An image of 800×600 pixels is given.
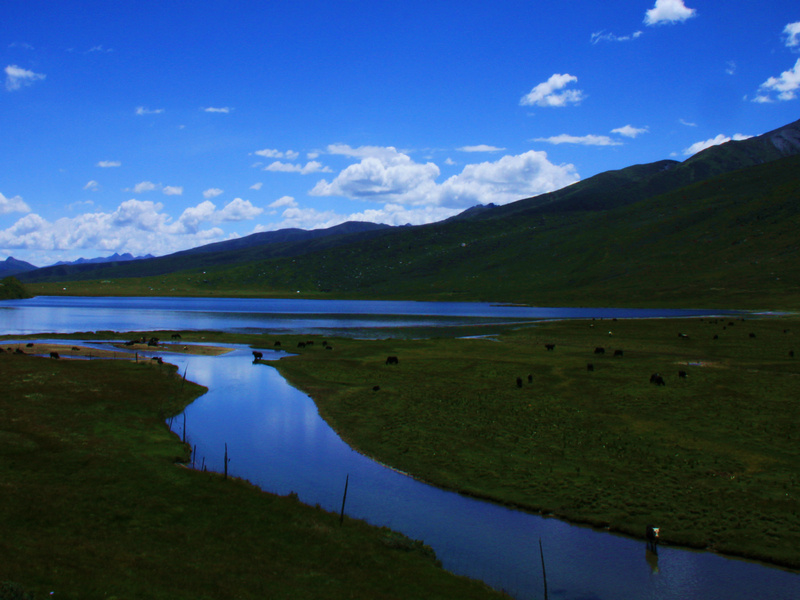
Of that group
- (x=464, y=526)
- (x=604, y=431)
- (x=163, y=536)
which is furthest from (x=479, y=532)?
(x=604, y=431)

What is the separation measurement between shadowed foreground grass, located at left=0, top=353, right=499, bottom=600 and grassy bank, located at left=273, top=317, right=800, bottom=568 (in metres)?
9.74

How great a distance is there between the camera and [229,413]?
48.2 metres

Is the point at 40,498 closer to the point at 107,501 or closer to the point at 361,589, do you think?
the point at 107,501

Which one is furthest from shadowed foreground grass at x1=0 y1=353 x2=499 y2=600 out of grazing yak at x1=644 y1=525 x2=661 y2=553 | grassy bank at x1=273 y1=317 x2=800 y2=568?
grassy bank at x1=273 y1=317 x2=800 y2=568

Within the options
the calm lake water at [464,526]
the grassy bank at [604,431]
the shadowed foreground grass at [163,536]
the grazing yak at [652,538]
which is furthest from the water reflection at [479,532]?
the shadowed foreground grass at [163,536]

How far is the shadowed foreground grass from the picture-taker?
1828cm

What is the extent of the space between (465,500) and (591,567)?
822 cm

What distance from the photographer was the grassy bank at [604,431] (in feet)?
88.1

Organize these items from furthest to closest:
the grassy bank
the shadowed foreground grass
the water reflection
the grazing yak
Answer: the grassy bank
the grazing yak
the water reflection
the shadowed foreground grass

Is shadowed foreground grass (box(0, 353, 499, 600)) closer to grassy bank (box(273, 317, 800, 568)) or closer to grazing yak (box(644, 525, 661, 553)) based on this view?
grazing yak (box(644, 525, 661, 553))

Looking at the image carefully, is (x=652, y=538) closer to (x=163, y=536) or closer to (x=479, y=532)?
(x=479, y=532)

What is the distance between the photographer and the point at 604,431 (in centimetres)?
3966

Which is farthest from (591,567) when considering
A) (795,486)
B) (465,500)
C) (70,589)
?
(70,589)

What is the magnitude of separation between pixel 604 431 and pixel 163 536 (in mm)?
30164
